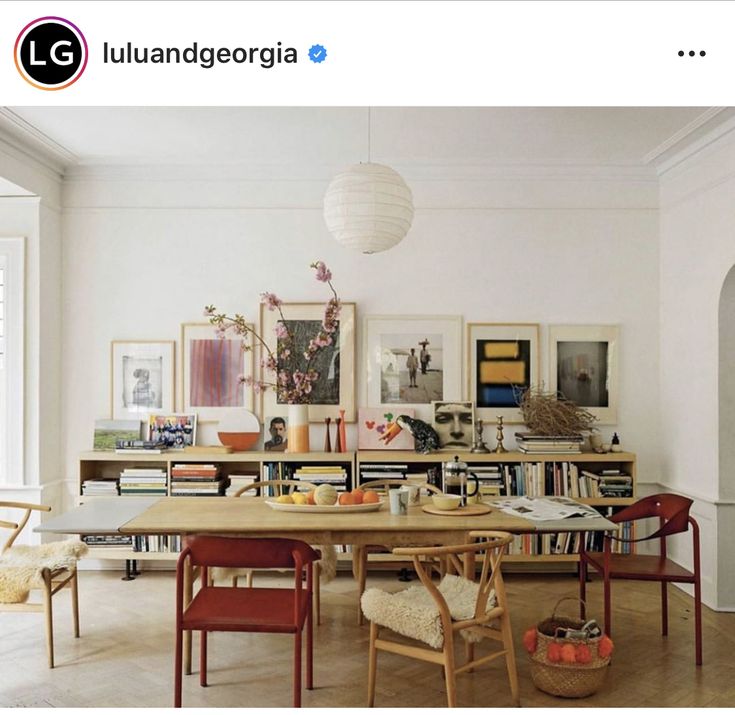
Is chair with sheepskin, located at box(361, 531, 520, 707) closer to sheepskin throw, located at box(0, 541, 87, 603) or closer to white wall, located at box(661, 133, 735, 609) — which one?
sheepskin throw, located at box(0, 541, 87, 603)

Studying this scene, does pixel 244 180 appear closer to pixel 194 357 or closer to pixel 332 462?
pixel 194 357

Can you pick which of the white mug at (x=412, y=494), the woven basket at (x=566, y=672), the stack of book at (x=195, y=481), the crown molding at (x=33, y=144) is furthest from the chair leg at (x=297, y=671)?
the crown molding at (x=33, y=144)

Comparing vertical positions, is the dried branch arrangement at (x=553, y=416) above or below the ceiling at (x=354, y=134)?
below

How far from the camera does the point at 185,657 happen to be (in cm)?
393

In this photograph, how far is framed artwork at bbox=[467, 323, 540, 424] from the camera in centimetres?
595

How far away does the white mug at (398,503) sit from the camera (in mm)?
3855

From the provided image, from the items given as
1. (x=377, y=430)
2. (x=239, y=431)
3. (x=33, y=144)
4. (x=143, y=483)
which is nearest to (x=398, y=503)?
(x=377, y=430)

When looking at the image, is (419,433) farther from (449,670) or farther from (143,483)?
(449,670)

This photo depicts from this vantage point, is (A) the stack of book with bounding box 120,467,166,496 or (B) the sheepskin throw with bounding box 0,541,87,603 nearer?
(B) the sheepskin throw with bounding box 0,541,87,603

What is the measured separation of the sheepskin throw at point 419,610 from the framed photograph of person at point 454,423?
2182 mm

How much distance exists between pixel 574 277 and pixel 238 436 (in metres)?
2.84

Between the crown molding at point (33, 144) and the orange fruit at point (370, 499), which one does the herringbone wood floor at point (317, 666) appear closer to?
the orange fruit at point (370, 499)

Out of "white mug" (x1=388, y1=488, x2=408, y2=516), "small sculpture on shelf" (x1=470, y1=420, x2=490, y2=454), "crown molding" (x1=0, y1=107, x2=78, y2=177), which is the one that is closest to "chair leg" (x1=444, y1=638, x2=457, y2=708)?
"white mug" (x1=388, y1=488, x2=408, y2=516)

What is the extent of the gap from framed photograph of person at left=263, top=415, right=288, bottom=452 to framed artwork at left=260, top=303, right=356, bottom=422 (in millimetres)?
64
